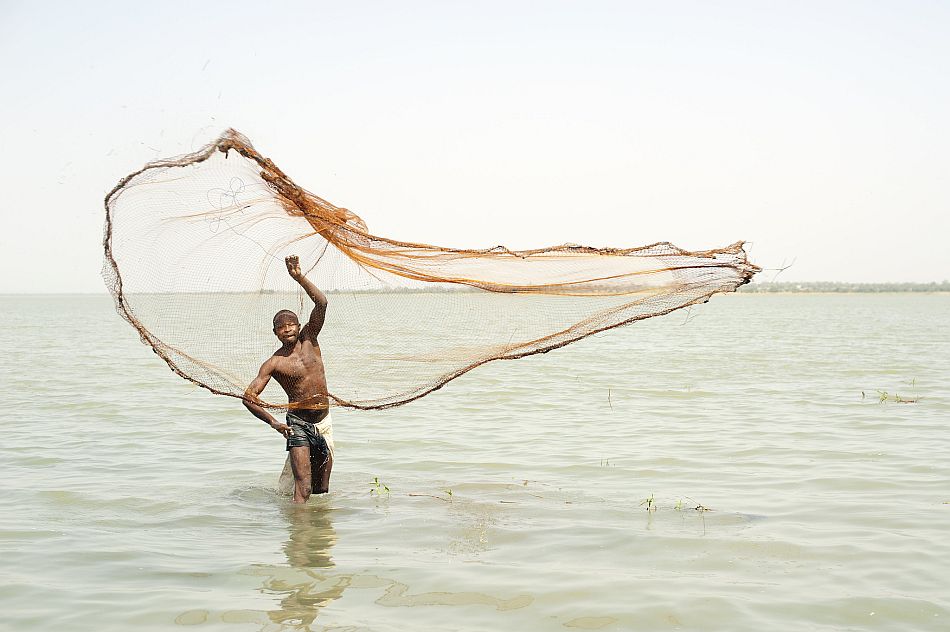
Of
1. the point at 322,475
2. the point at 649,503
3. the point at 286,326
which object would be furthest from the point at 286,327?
the point at 649,503

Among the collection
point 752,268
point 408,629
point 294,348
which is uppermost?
point 752,268

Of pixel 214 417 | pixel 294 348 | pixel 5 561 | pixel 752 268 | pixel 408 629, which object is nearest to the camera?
pixel 408 629

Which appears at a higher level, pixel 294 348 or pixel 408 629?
pixel 294 348

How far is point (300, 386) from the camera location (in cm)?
630

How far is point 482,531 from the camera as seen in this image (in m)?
5.99

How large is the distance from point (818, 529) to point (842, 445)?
3112 millimetres

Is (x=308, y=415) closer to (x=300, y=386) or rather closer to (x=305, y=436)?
(x=305, y=436)

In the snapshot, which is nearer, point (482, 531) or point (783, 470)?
point (482, 531)

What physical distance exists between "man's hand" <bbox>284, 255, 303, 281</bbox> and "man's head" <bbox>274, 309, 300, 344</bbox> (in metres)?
0.33

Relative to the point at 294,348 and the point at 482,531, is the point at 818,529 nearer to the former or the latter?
the point at 482,531

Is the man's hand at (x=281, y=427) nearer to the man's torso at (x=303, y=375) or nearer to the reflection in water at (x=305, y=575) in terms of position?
the man's torso at (x=303, y=375)

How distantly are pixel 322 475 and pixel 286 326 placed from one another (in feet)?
3.95

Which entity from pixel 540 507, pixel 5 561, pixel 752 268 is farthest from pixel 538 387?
pixel 5 561

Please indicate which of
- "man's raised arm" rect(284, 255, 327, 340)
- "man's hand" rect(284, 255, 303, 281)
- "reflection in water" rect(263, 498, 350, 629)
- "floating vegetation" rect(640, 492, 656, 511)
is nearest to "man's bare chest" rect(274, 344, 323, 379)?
"man's raised arm" rect(284, 255, 327, 340)
